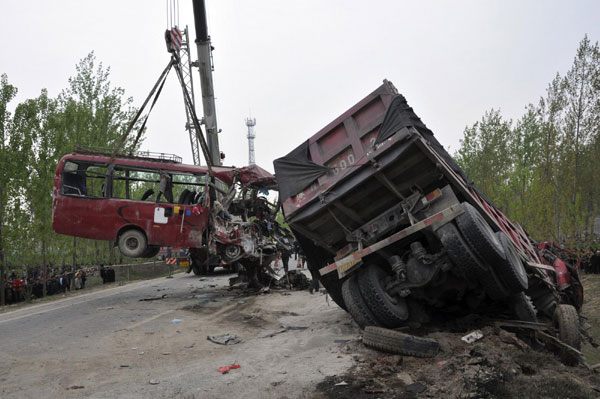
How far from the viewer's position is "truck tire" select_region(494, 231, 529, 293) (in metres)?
4.93

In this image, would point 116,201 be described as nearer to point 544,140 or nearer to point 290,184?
point 290,184

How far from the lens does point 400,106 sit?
5344 millimetres

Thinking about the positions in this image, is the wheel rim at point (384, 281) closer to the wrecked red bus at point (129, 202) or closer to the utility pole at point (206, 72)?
the wrecked red bus at point (129, 202)

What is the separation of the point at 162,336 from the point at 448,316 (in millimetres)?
4419

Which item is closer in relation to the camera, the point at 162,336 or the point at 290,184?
the point at 290,184

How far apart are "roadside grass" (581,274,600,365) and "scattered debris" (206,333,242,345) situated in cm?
519

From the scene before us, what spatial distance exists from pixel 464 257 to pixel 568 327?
216 centimetres

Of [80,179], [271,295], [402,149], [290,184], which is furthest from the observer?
[271,295]

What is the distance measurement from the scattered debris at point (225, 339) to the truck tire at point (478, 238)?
12.0ft

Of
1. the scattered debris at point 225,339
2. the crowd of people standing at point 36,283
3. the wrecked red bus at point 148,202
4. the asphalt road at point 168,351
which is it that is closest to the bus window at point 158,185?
the wrecked red bus at point 148,202

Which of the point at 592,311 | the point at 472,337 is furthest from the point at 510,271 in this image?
the point at 592,311

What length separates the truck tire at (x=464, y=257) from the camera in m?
4.78

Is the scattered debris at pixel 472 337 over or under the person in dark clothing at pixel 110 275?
under

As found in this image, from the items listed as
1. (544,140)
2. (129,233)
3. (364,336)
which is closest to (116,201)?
(129,233)
